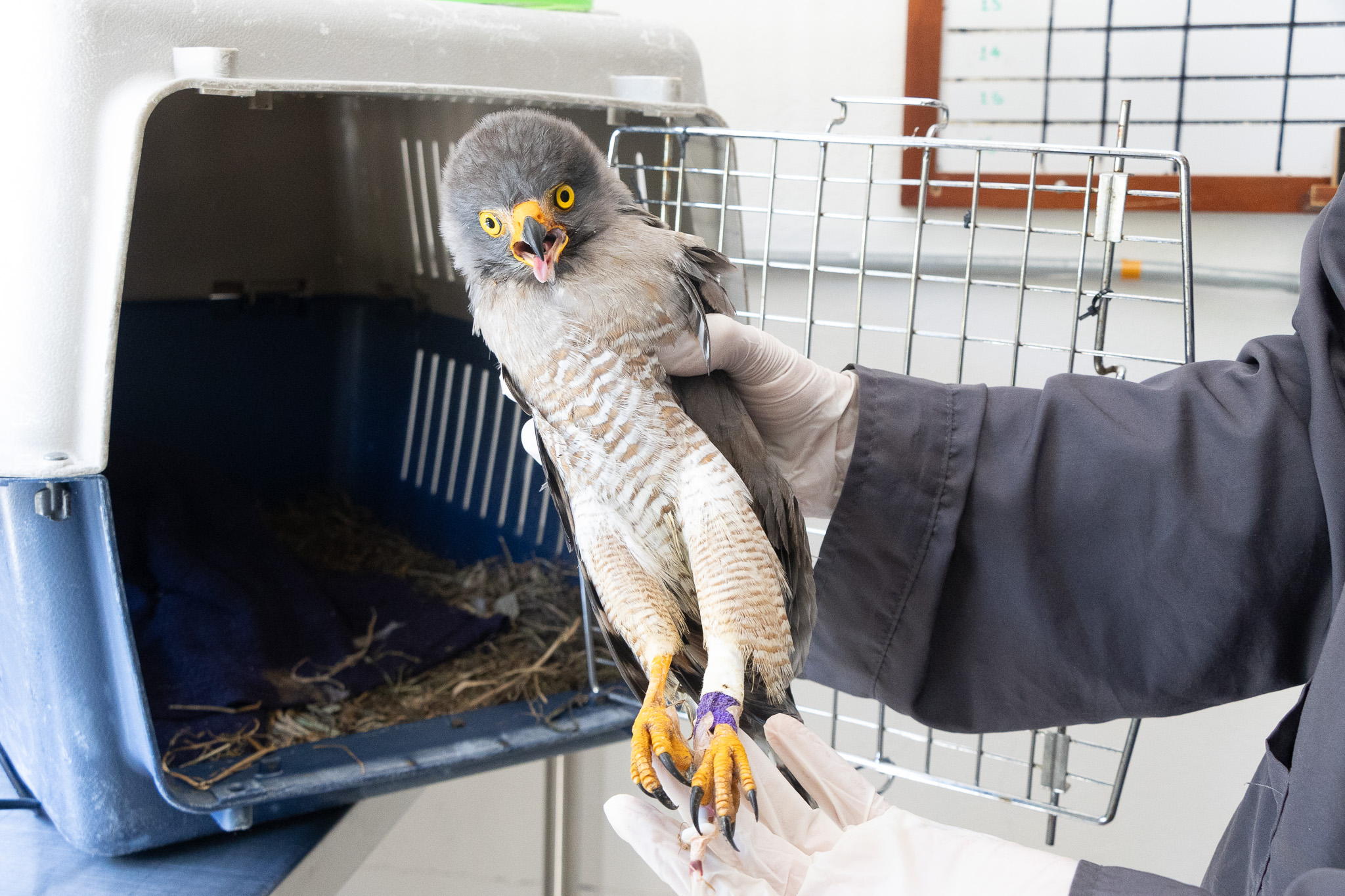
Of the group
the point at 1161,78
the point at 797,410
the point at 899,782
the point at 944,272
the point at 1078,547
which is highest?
the point at 1161,78

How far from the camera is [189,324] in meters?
1.67

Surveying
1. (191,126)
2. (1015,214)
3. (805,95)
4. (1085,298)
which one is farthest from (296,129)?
(1085,298)

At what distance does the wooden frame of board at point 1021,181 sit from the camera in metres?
1.36

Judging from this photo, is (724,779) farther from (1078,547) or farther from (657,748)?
(1078,547)

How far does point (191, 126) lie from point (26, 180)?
85 cm

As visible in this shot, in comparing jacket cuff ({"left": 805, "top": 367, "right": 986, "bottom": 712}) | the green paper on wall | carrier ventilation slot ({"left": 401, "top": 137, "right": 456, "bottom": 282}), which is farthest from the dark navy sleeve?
carrier ventilation slot ({"left": 401, "top": 137, "right": 456, "bottom": 282})

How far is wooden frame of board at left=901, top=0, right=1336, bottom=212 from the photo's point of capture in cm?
136

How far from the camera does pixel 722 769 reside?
0.71 metres

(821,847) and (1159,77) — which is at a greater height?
(1159,77)

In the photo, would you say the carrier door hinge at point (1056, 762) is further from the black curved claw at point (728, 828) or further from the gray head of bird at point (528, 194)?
the gray head of bird at point (528, 194)

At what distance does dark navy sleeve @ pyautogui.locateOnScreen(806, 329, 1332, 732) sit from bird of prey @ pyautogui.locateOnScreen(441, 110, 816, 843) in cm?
12

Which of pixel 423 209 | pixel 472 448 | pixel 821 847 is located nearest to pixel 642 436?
pixel 821 847

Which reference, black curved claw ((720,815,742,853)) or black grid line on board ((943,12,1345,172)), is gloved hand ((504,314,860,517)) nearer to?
black curved claw ((720,815,742,853))

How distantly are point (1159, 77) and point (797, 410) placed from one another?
89cm
